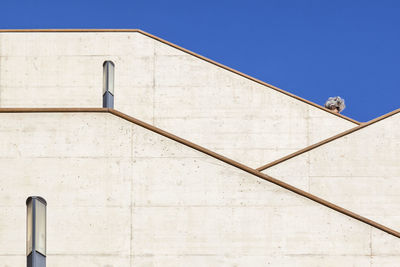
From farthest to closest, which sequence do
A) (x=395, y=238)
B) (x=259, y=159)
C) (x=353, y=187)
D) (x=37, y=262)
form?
(x=259, y=159), (x=353, y=187), (x=395, y=238), (x=37, y=262)

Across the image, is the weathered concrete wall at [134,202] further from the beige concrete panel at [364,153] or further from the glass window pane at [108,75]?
the glass window pane at [108,75]

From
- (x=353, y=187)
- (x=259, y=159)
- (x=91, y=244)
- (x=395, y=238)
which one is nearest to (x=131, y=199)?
(x=91, y=244)

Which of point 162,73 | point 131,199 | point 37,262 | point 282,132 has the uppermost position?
point 162,73

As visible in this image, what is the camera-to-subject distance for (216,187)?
12.6 m

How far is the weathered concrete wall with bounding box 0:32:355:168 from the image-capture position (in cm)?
2147

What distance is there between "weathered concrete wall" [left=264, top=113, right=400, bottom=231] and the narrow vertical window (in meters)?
4.67

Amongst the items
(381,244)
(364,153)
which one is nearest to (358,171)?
(364,153)

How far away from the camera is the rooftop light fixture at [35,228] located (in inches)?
432

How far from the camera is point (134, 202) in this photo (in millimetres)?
12594

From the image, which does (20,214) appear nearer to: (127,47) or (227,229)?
(227,229)

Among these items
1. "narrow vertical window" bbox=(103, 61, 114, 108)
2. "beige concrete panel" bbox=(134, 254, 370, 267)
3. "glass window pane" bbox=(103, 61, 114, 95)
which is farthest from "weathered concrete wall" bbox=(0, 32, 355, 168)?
"beige concrete panel" bbox=(134, 254, 370, 267)

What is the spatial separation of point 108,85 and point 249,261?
8561mm

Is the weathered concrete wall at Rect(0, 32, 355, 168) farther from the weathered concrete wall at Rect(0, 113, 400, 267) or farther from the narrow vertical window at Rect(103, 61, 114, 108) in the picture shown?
the weathered concrete wall at Rect(0, 113, 400, 267)

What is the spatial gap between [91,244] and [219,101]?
10227 millimetres
